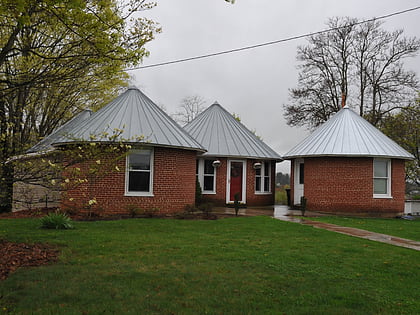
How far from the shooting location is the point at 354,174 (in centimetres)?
1880

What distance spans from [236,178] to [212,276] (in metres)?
→ 14.5

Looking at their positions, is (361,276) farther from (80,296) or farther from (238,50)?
(238,50)

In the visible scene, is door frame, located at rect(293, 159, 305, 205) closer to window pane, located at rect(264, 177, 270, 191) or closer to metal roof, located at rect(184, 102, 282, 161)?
metal roof, located at rect(184, 102, 282, 161)

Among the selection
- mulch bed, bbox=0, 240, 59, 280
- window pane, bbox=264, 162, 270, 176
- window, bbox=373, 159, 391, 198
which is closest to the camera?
mulch bed, bbox=0, 240, 59, 280

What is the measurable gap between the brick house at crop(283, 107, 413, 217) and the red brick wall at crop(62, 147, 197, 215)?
626cm

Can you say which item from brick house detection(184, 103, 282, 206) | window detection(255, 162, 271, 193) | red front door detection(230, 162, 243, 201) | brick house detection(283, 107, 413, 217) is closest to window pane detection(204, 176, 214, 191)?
brick house detection(184, 103, 282, 206)

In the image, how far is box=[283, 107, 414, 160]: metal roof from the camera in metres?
18.7

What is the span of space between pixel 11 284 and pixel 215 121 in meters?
18.1

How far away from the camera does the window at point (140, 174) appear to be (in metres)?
15.4

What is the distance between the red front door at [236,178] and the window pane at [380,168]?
6526 mm

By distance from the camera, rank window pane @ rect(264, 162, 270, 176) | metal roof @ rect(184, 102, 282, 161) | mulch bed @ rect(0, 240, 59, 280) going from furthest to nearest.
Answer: window pane @ rect(264, 162, 270, 176)
metal roof @ rect(184, 102, 282, 161)
mulch bed @ rect(0, 240, 59, 280)

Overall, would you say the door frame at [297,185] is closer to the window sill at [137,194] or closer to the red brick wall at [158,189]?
the red brick wall at [158,189]

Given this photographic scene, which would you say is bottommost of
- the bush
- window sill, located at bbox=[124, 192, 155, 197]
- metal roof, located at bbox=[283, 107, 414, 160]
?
the bush

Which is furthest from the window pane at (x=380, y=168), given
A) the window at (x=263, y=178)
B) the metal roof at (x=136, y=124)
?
the metal roof at (x=136, y=124)
